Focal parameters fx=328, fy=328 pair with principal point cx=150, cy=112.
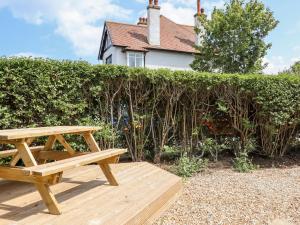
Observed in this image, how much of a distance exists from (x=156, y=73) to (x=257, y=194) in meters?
2.96

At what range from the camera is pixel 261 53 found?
18625mm

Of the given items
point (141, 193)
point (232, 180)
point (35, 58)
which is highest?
point (35, 58)

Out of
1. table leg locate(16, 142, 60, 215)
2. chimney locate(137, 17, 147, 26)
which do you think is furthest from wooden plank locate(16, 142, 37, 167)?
chimney locate(137, 17, 147, 26)

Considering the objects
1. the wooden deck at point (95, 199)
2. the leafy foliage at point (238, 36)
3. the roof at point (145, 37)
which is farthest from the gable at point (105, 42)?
the wooden deck at point (95, 199)

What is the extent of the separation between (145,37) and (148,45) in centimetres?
127

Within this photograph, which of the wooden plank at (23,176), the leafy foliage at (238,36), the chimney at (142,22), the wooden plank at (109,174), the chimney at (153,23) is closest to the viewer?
the wooden plank at (23,176)

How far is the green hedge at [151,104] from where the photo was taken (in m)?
5.43

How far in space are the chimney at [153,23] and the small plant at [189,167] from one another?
54.9ft

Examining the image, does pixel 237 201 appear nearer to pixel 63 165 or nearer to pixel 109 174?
pixel 109 174

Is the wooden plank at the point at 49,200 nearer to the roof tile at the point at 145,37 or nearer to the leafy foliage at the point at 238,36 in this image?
the leafy foliage at the point at 238,36

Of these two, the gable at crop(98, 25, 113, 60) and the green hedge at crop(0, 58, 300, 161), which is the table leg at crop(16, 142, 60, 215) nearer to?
the green hedge at crop(0, 58, 300, 161)

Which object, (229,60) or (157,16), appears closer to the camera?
(229,60)

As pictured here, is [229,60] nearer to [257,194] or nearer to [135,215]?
[257,194]

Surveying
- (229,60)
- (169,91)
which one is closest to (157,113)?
(169,91)
